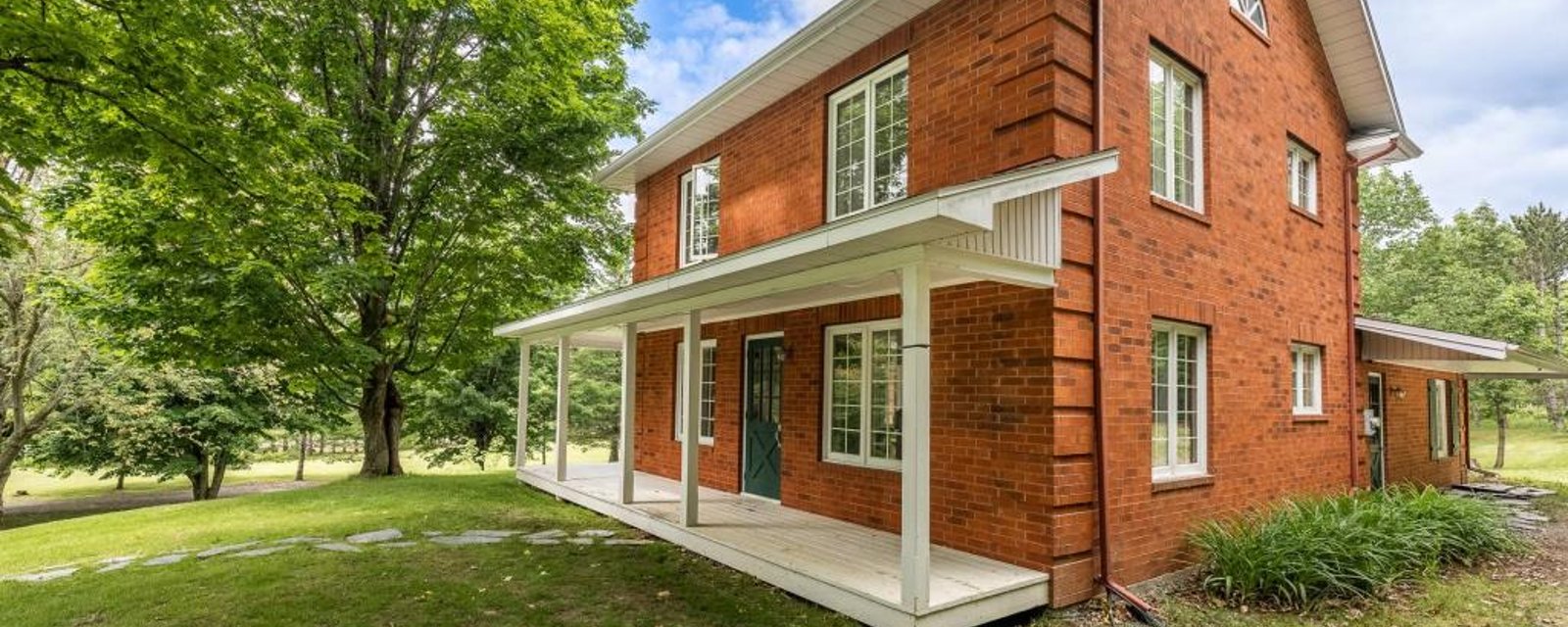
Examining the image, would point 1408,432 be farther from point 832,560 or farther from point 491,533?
point 491,533

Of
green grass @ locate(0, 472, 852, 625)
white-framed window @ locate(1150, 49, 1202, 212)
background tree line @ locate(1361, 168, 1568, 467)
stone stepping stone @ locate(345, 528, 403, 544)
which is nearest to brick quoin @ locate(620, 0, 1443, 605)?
white-framed window @ locate(1150, 49, 1202, 212)

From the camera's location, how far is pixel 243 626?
16.9ft

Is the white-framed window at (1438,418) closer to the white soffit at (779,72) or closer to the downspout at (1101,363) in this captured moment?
the downspout at (1101,363)

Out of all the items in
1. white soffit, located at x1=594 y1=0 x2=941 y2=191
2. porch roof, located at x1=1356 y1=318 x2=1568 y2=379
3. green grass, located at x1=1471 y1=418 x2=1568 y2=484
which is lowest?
green grass, located at x1=1471 y1=418 x2=1568 y2=484

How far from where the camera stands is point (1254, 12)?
8.47 meters

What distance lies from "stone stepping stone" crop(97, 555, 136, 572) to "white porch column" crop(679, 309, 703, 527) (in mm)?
5378

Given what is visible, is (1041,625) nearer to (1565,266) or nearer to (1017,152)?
(1017,152)

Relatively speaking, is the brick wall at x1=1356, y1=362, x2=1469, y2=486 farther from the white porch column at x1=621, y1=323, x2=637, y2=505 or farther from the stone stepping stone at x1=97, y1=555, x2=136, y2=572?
the stone stepping stone at x1=97, y1=555, x2=136, y2=572

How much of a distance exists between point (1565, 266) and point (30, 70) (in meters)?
50.2

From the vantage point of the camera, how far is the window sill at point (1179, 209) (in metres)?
6.61

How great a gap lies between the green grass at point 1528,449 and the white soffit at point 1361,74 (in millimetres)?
15253

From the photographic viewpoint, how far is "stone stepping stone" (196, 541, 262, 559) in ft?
24.1

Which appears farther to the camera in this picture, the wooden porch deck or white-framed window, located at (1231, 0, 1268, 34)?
white-framed window, located at (1231, 0, 1268, 34)

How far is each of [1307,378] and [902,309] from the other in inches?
259
